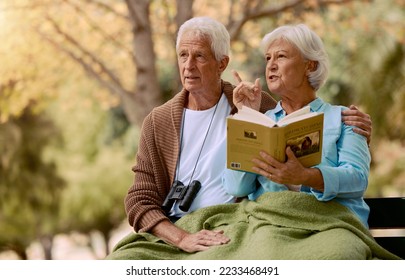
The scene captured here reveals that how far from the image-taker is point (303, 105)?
2.45 metres

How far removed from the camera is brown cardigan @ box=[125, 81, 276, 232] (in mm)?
2484

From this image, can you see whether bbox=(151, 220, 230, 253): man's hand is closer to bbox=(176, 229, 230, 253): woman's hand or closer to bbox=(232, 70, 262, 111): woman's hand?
bbox=(176, 229, 230, 253): woman's hand

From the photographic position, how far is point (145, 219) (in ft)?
8.07

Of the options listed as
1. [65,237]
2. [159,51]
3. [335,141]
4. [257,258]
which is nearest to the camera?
[257,258]

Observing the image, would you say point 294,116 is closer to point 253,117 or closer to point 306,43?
point 253,117

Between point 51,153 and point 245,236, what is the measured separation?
595 centimetres

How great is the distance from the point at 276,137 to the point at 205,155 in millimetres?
463

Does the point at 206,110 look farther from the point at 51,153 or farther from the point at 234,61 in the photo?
the point at 51,153

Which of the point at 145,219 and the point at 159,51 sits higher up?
the point at 159,51

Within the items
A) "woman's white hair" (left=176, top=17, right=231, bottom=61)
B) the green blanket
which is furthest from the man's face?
the green blanket

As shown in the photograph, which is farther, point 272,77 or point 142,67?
point 142,67

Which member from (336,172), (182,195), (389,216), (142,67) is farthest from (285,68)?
(142,67)

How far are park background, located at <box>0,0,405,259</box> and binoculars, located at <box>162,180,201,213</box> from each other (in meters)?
2.82
